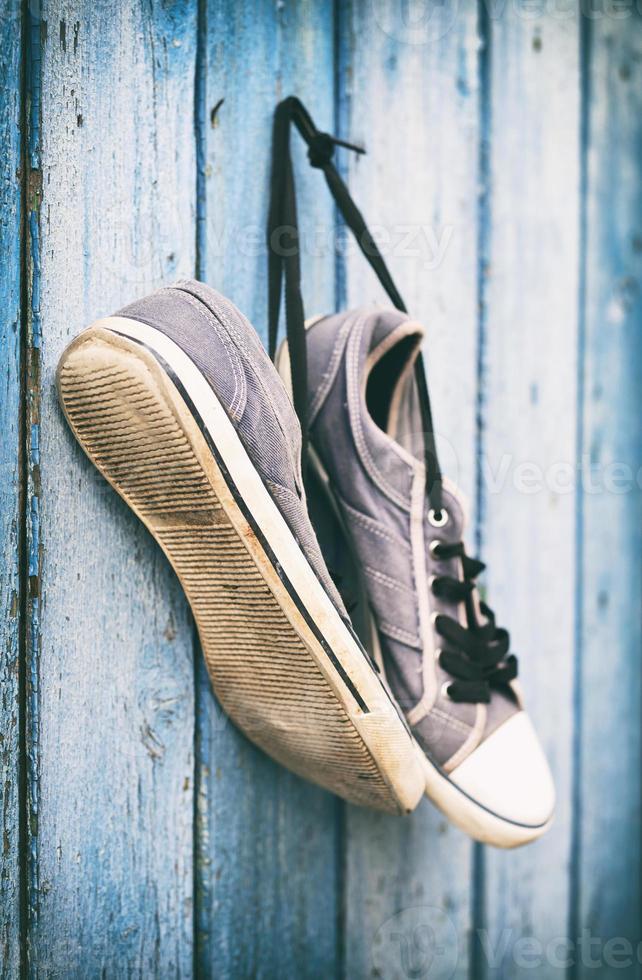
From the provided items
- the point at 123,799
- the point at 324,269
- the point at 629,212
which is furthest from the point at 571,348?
the point at 123,799

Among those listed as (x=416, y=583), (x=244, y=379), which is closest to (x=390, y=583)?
(x=416, y=583)

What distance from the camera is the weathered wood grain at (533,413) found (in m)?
1.00

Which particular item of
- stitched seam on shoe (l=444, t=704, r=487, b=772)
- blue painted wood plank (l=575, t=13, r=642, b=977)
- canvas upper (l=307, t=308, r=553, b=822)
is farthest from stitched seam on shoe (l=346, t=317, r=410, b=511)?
blue painted wood plank (l=575, t=13, r=642, b=977)

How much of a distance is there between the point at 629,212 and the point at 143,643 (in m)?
0.87

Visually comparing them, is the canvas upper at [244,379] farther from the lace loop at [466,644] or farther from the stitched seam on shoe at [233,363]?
the lace loop at [466,644]

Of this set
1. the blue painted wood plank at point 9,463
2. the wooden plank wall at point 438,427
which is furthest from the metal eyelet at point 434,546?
the blue painted wood plank at point 9,463

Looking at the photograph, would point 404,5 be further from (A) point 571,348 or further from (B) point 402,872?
(B) point 402,872

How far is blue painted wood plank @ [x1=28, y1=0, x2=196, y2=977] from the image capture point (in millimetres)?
668

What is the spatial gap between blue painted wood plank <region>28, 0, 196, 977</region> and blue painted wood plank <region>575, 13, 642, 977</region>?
59 cm

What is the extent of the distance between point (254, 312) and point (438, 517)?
0.26m

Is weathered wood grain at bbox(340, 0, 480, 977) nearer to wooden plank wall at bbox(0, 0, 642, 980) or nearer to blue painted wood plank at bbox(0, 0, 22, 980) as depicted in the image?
wooden plank wall at bbox(0, 0, 642, 980)

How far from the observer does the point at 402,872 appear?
0.92 m

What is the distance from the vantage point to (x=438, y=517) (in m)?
0.75

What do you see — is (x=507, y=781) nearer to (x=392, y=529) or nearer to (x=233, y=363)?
(x=392, y=529)
